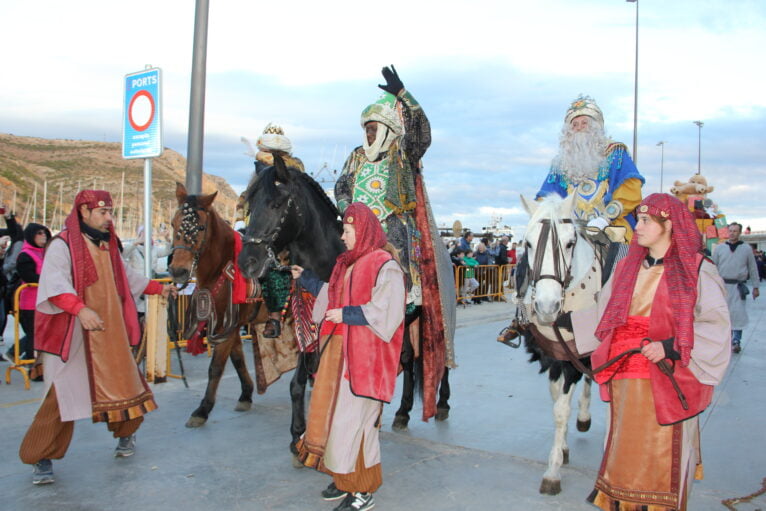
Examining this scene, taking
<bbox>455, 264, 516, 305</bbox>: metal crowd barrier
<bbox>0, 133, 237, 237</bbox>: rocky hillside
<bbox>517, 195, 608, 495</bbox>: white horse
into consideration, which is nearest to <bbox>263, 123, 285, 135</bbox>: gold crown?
<bbox>517, 195, 608, 495</bbox>: white horse

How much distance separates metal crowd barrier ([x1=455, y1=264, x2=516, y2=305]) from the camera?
15.2m

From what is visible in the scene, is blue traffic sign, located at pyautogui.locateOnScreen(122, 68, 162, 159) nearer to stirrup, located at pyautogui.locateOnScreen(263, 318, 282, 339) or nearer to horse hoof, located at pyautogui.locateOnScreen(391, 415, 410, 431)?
stirrup, located at pyautogui.locateOnScreen(263, 318, 282, 339)

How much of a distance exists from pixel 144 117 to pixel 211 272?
2116 millimetres

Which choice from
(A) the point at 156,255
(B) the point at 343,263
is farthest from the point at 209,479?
(A) the point at 156,255

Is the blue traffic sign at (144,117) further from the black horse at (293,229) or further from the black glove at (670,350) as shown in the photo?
the black glove at (670,350)

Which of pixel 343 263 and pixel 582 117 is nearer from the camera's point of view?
pixel 343 263

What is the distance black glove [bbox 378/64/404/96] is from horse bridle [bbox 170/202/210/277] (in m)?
2.00

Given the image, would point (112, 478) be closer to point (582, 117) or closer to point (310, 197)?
point (310, 197)

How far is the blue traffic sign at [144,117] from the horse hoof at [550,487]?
4.81 m

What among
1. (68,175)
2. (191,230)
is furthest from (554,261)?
(68,175)

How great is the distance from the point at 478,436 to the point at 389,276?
2264 mm

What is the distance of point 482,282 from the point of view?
1611 cm

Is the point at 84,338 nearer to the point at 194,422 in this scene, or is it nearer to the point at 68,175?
the point at 194,422

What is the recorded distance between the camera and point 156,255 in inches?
375
